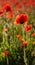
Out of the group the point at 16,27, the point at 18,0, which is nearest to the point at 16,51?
the point at 16,27

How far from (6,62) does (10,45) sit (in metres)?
0.17

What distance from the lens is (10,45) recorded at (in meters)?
3.23

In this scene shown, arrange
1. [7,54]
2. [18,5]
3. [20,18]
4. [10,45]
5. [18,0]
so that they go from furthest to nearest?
[18,0], [18,5], [10,45], [7,54], [20,18]

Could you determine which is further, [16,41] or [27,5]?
[27,5]

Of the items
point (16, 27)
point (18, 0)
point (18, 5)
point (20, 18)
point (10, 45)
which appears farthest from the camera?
point (18, 0)

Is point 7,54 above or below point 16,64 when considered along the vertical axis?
above

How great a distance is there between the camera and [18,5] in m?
4.80

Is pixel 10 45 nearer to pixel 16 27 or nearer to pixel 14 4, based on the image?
pixel 16 27

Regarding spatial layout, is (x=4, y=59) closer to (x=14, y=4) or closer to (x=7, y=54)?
(x=7, y=54)

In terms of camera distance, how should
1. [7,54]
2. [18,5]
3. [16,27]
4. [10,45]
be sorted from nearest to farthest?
[7,54], [10,45], [16,27], [18,5]

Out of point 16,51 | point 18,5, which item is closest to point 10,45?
point 16,51

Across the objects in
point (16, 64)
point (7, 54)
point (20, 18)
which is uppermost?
point (20, 18)

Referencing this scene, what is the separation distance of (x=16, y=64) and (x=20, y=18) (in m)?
0.68

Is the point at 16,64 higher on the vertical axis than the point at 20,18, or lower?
lower
